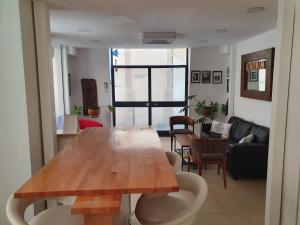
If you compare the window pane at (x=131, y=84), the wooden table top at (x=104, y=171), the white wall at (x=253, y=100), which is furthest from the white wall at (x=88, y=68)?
the wooden table top at (x=104, y=171)

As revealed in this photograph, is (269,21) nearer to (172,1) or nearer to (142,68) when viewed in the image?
(172,1)

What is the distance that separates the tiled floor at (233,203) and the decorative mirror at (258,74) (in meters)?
1.50

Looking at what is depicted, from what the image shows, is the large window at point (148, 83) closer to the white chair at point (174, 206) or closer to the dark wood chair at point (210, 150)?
the dark wood chair at point (210, 150)

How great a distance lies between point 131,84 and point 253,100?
3390mm

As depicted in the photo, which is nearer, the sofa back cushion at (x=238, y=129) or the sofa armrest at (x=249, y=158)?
the sofa armrest at (x=249, y=158)

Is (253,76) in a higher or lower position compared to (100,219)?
higher

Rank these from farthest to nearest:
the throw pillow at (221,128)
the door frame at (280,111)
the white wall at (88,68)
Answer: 1. the white wall at (88,68)
2. the throw pillow at (221,128)
3. the door frame at (280,111)

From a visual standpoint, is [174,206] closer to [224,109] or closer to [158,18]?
[158,18]

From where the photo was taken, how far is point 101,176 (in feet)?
4.37

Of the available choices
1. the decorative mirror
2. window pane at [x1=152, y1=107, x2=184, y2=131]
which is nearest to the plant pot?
window pane at [x1=152, y1=107, x2=184, y2=131]

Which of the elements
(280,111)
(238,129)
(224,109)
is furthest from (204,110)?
(280,111)

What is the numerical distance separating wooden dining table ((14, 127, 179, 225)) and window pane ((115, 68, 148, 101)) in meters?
4.98

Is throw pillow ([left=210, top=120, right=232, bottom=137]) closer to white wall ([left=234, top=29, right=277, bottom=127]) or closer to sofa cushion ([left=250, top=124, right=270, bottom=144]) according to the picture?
white wall ([left=234, top=29, right=277, bottom=127])

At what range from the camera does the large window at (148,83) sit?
6.82 metres
